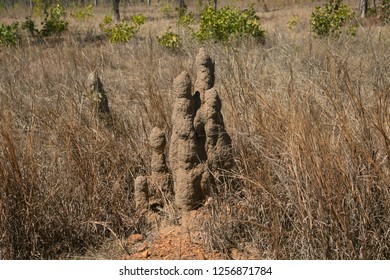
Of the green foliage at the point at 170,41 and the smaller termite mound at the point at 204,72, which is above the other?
the smaller termite mound at the point at 204,72

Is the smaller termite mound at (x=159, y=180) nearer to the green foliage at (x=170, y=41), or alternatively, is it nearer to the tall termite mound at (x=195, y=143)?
the tall termite mound at (x=195, y=143)

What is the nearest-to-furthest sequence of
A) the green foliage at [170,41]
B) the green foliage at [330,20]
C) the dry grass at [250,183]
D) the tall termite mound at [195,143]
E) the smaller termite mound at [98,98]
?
the dry grass at [250,183] < the tall termite mound at [195,143] < the smaller termite mound at [98,98] < the green foliage at [170,41] < the green foliage at [330,20]

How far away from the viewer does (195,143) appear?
2580 mm

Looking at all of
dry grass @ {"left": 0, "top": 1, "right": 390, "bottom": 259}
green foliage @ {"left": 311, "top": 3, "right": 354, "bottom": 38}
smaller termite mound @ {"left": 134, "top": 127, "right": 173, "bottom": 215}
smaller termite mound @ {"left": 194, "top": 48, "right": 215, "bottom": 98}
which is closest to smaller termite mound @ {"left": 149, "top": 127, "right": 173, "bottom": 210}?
smaller termite mound @ {"left": 134, "top": 127, "right": 173, "bottom": 215}

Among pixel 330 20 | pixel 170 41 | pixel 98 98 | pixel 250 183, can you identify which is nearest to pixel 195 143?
pixel 250 183

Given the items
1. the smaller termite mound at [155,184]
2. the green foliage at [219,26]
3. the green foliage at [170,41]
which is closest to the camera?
the smaller termite mound at [155,184]

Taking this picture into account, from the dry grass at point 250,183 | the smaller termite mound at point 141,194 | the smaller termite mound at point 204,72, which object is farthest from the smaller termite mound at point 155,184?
the smaller termite mound at point 204,72

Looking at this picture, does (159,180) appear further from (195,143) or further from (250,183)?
(250,183)

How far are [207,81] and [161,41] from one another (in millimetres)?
5739

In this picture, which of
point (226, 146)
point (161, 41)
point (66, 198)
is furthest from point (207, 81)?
point (161, 41)

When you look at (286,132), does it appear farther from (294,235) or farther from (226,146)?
(294,235)

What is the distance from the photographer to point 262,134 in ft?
9.15

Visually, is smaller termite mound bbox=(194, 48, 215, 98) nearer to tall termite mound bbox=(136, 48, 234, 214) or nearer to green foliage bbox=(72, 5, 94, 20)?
tall termite mound bbox=(136, 48, 234, 214)

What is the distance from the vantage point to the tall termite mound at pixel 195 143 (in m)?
2.56
